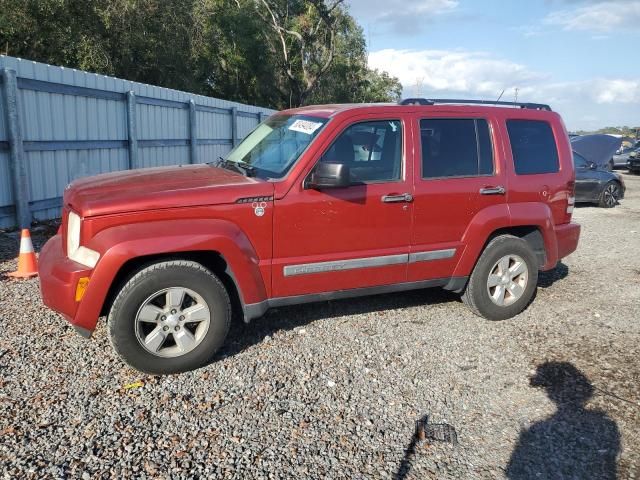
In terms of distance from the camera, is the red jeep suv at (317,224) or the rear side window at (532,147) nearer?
the red jeep suv at (317,224)

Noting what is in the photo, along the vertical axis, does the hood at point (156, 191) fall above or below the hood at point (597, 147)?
below

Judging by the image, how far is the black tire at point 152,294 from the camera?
368cm

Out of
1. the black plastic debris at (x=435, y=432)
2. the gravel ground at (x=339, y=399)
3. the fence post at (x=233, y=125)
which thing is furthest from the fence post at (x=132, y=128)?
the black plastic debris at (x=435, y=432)

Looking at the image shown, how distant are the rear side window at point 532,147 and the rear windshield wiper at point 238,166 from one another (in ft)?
8.27

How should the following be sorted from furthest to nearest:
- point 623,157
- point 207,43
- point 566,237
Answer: point 623,157 → point 207,43 → point 566,237

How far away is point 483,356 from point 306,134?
2.32 meters

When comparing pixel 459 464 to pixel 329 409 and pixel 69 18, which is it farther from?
pixel 69 18

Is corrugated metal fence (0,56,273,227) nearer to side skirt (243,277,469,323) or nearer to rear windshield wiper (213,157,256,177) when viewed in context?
rear windshield wiper (213,157,256,177)

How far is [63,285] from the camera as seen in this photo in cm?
367

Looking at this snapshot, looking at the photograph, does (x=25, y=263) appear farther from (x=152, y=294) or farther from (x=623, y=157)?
(x=623, y=157)

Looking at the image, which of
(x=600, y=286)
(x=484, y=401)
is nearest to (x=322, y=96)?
(x=600, y=286)

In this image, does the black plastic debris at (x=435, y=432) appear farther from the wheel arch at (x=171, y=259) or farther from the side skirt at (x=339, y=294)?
the wheel arch at (x=171, y=259)

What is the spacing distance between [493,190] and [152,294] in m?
3.13

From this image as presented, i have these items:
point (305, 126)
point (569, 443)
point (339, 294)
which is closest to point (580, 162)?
point (305, 126)
